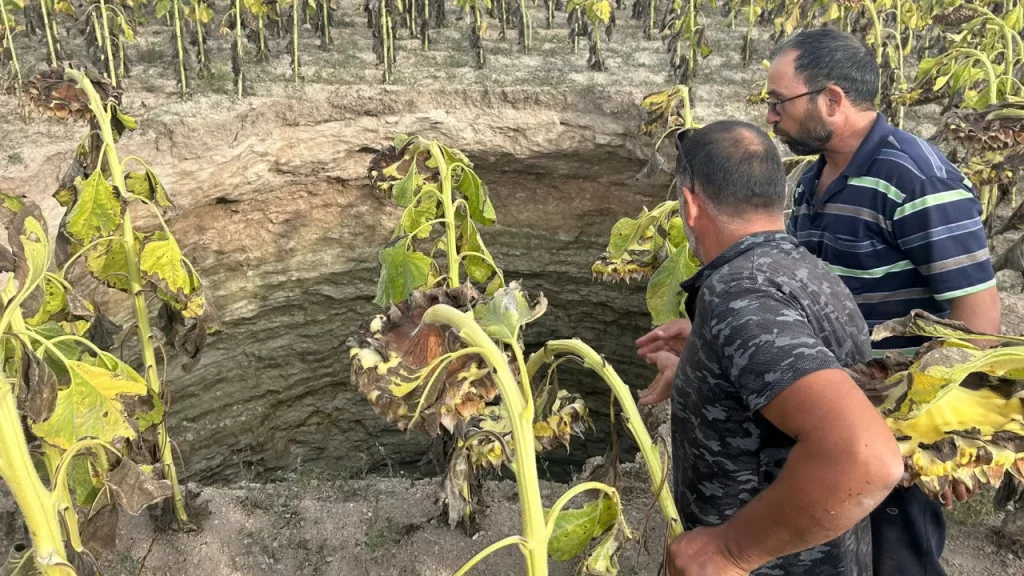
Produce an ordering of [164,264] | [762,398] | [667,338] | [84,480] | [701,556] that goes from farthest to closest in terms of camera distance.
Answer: [164,264] → [84,480] → [667,338] → [701,556] → [762,398]

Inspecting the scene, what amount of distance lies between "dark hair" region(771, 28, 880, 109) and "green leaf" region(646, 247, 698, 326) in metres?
0.72

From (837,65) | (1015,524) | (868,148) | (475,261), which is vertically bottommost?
(1015,524)

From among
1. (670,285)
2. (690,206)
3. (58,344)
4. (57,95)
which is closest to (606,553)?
(690,206)

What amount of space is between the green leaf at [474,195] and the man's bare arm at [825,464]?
1806 mm

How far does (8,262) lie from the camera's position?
5.60 ft

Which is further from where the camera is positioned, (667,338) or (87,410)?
(667,338)

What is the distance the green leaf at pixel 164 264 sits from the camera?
8.30ft

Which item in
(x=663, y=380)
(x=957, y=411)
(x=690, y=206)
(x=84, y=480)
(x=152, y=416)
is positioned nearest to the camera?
(x=957, y=411)

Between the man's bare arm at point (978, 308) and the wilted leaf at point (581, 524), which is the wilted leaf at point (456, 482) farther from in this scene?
the man's bare arm at point (978, 308)

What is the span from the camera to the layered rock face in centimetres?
625

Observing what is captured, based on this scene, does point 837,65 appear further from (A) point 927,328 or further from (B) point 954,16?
(B) point 954,16

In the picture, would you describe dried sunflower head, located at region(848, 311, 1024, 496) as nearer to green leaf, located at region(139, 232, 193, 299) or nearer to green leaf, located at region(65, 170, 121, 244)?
green leaf, located at region(139, 232, 193, 299)

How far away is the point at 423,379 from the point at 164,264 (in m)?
1.68

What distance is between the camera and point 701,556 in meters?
1.52
